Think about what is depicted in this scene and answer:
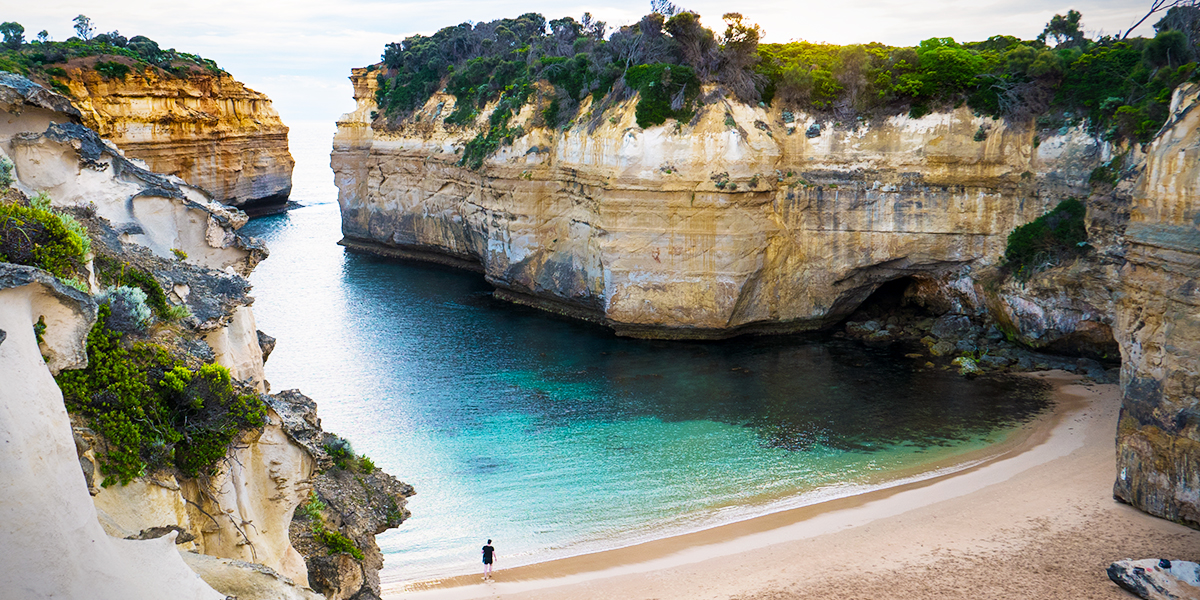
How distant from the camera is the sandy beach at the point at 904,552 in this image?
48.4 feet

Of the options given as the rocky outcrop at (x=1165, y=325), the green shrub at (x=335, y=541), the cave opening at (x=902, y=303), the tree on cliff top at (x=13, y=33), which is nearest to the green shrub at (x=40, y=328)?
the green shrub at (x=335, y=541)

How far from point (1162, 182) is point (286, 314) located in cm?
3375

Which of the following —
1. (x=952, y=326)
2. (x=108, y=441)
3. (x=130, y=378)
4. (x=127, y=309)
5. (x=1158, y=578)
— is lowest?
(x=1158, y=578)

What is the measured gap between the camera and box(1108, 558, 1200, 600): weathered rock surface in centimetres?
1330

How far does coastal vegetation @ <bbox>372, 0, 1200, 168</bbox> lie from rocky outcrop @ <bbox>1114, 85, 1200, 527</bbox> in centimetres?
769

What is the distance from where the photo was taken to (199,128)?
196 feet

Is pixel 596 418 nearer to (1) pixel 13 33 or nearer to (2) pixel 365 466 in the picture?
(2) pixel 365 466

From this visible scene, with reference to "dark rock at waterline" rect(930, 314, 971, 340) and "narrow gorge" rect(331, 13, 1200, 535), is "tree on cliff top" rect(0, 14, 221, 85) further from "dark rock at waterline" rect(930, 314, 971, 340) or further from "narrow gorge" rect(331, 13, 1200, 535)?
"dark rock at waterline" rect(930, 314, 971, 340)

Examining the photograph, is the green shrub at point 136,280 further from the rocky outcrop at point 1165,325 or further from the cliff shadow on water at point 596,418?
the rocky outcrop at point 1165,325

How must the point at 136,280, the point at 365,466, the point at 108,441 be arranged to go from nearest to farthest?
the point at 108,441 → the point at 136,280 → the point at 365,466

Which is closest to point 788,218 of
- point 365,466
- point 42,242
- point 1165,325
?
point 1165,325

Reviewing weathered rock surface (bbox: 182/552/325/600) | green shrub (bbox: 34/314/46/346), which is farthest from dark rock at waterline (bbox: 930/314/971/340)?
green shrub (bbox: 34/314/46/346)

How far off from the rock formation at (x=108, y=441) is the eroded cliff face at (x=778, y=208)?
21.4 m

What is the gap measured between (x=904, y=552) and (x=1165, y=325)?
6.80 metres
